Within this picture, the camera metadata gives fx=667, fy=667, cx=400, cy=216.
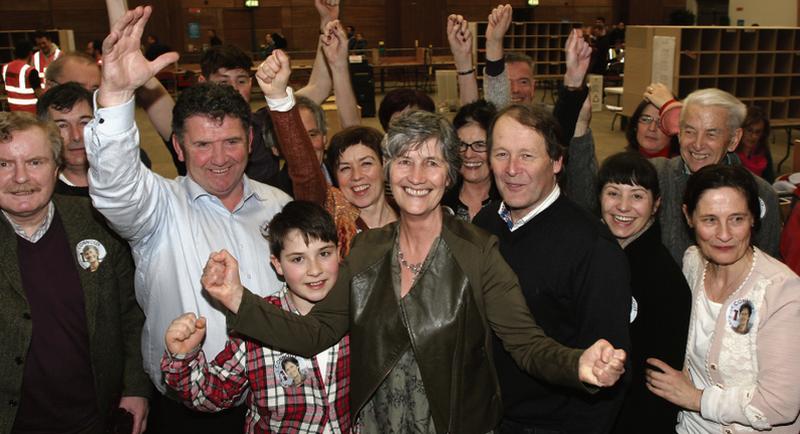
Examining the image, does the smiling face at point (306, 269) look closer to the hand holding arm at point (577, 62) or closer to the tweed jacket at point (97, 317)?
the tweed jacket at point (97, 317)

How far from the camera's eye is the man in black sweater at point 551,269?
6.72 feet

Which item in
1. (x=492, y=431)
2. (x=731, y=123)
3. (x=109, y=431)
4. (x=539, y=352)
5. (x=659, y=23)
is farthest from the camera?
(x=659, y=23)

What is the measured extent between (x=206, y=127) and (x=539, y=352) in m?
1.40

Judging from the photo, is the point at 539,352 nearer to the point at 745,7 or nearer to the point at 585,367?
the point at 585,367

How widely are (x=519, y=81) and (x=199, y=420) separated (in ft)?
10.1

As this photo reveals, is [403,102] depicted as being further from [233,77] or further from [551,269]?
[551,269]

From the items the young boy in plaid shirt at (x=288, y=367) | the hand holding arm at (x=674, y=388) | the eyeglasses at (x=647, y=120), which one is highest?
the eyeglasses at (x=647, y=120)

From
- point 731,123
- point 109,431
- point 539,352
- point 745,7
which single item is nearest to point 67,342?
point 109,431

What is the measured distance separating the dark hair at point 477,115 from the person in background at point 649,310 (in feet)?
2.64

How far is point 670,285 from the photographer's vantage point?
92.3 inches

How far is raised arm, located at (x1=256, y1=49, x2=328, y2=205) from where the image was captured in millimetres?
2580

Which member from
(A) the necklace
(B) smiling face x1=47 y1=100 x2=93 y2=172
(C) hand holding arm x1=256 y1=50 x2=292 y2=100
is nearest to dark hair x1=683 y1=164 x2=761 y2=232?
(A) the necklace

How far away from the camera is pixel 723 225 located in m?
2.38

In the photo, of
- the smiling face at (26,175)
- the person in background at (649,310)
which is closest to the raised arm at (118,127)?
the smiling face at (26,175)
